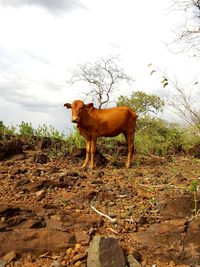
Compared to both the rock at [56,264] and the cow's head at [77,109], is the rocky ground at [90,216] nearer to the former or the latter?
the rock at [56,264]

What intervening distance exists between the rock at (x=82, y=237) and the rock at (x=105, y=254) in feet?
1.00

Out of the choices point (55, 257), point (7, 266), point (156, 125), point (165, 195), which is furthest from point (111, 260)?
point (156, 125)

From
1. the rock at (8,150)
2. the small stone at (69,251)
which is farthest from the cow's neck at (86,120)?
the small stone at (69,251)

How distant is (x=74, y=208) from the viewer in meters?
4.86

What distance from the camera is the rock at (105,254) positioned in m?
3.49

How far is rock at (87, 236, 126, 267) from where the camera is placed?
3.49m

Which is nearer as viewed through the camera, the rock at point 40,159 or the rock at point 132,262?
the rock at point 132,262

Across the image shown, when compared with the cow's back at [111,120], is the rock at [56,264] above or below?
below

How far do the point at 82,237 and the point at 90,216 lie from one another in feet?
1.88

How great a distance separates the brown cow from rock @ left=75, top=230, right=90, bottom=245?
312cm

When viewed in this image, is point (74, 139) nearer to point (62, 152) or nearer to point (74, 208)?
point (62, 152)

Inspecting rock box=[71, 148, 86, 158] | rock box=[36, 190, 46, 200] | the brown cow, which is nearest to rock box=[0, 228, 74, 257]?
rock box=[36, 190, 46, 200]

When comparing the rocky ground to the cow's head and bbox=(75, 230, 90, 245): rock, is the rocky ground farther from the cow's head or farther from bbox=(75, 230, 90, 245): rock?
the cow's head

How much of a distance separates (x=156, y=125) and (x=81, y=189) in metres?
14.1
